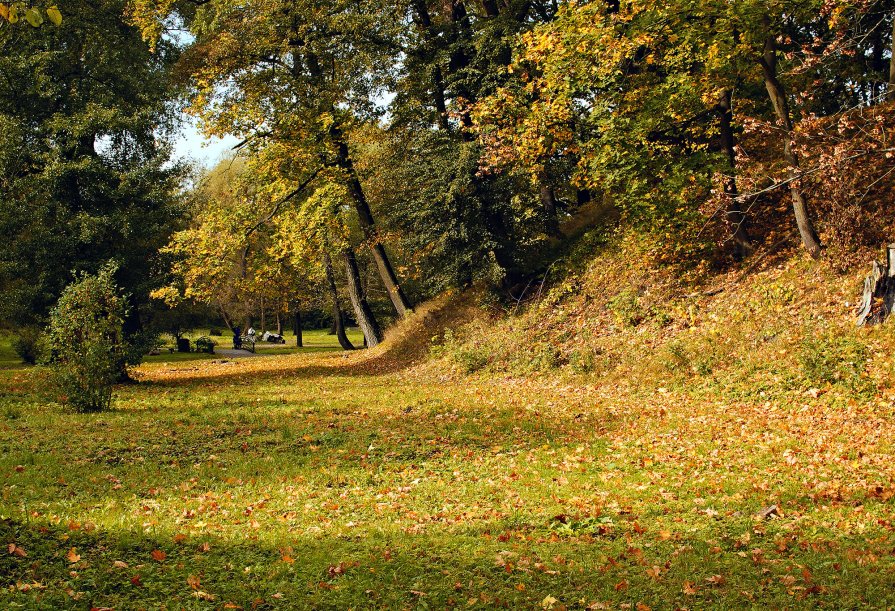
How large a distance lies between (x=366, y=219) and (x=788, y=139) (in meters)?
15.9

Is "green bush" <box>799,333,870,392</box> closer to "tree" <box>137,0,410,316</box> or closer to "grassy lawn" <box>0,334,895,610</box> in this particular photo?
"grassy lawn" <box>0,334,895,610</box>

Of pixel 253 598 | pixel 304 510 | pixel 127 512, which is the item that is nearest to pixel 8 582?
pixel 253 598

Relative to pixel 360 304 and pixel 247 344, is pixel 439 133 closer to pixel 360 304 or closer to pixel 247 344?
pixel 360 304

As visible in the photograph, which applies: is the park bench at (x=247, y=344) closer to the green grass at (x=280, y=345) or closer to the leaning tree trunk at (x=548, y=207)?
the green grass at (x=280, y=345)

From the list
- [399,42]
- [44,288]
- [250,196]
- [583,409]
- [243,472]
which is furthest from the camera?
[250,196]

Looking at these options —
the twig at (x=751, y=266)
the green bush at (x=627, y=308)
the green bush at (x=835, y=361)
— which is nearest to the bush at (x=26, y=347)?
the green bush at (x=627, y=308)

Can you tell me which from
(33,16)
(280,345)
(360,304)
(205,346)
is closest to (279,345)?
(280,345)

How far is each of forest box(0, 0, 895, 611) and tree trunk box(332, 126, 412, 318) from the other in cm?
14

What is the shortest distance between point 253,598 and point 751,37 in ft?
42.6

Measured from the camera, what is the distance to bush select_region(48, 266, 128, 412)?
550 inches

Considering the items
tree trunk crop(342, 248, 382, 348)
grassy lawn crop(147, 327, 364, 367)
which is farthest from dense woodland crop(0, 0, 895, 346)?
grassy lawn crop(147, 327, 364, 367)

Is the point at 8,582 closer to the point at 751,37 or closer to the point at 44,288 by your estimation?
the point at 751,37

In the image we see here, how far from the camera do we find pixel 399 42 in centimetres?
2198

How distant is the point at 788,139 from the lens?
1332 centimetres
